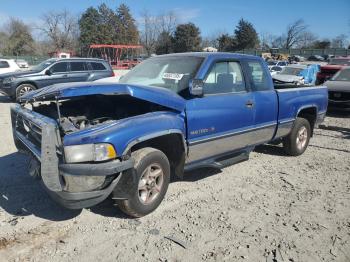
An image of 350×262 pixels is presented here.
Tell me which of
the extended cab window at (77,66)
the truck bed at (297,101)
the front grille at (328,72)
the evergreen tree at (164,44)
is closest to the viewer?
the truck bed at (297,101)

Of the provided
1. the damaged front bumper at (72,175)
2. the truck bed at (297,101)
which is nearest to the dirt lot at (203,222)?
the damaged front bumper at (72,175)

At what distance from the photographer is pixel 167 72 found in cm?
504

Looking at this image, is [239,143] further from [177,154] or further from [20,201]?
[20,201]

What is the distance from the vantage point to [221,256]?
3.44m

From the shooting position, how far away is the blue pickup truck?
A: 351 centimetres

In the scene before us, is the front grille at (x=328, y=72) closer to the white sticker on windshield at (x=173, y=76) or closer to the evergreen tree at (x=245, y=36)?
the white sticker on windshield at (x=173, y=76)

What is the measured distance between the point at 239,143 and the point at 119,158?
7.41 ft

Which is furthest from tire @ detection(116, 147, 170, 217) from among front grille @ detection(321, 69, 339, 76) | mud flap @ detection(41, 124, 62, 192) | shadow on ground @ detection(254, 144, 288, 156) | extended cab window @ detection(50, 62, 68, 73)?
front grille @ detection(321, 69, 339, 76)

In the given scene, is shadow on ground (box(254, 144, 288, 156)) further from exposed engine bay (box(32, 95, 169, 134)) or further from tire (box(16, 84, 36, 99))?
Answer: tire (box(16, 84, 36, 99))

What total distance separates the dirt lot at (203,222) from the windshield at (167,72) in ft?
4.74

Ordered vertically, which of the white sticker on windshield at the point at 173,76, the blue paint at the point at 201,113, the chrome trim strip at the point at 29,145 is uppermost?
the white sticker on windshield at the point at 173,76

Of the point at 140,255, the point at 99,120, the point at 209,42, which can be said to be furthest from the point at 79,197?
the point at 209,42

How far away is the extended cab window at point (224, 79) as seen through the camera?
Answer: 489cm

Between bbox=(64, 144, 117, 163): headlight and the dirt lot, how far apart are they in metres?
0.84
